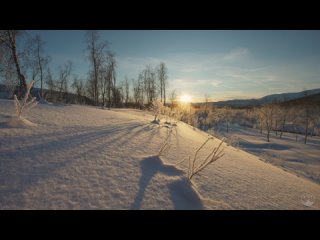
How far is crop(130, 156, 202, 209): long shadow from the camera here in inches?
79.4

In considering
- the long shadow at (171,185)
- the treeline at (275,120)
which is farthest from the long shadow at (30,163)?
the treeline at (275,120)

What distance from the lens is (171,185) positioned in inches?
93.8

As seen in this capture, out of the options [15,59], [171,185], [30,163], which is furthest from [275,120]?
[30,163]

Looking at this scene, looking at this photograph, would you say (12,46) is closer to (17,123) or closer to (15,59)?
(15,59)

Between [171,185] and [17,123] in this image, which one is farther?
[17,123]

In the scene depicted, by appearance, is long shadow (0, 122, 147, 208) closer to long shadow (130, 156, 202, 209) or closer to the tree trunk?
long shadow (130, 156, 202, 209)

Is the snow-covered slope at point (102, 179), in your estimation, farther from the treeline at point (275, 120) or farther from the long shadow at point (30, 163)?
the treeline at point (275, 120)

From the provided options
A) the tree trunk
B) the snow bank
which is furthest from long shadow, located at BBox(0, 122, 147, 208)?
the tree trunk

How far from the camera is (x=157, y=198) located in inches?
81.1
